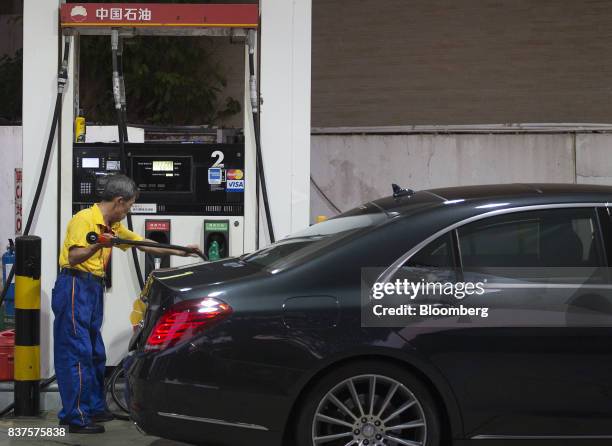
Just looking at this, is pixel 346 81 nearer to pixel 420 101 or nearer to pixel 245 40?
pixel 420 101

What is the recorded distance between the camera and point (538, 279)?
4805 mm

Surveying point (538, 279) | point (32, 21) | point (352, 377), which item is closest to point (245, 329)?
point (352, 377)

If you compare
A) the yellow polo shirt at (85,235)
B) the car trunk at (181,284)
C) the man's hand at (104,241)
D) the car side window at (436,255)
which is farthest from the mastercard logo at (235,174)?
the car side window at (436,255)

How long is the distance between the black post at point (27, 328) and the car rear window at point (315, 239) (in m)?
1.87

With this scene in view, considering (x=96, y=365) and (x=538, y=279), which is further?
(x=96, y=365)

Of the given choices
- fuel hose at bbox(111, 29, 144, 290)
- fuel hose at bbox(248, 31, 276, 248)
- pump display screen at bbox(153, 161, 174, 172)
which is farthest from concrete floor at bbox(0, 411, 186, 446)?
pump display screen at bbox(153, 161, 174, 172)

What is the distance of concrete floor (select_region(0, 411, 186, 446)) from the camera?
19.7 feet

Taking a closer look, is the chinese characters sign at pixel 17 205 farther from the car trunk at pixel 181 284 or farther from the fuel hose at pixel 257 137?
the car trunk at pixel 181 284

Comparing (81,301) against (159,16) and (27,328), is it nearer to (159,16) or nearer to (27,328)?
(27,328)

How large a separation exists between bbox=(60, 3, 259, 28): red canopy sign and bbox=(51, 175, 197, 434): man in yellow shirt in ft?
4.68

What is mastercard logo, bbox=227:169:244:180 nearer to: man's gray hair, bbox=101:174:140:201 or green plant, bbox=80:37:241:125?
man's gray hair, bbox=101:174:140:201

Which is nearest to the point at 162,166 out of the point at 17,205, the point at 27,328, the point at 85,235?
the point at 85,235

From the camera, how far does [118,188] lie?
6164 mm

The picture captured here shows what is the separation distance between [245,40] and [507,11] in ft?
25.6
